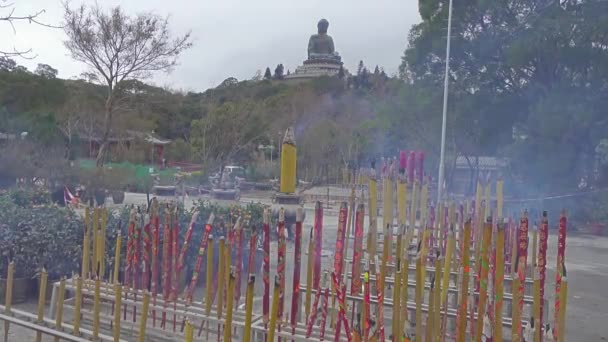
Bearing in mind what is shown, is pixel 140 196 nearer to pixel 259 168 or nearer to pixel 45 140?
pixel 45 140

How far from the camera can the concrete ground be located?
535 cm

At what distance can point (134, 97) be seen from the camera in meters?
21.8

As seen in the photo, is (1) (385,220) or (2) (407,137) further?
(2) (407,137)

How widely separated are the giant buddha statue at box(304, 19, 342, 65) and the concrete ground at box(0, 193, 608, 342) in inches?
1303

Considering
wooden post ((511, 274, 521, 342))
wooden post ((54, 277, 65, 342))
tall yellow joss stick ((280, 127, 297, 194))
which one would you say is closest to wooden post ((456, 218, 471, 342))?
wooden post ((511, 274, 521, 342))

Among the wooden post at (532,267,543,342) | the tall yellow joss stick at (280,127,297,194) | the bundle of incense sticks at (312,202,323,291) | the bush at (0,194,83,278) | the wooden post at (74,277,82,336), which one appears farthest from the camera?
the tall yellow joss stick at (280,127,297,194)

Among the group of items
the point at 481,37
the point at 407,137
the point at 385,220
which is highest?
the point at 481,37

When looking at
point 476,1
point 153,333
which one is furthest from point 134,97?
point 153,333

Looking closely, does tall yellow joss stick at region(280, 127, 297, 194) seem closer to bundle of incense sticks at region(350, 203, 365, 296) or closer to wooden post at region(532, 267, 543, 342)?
bundle of incense sticks at region(350, 203, 365, 296)

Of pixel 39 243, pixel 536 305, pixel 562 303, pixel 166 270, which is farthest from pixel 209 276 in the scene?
pixel 39 243

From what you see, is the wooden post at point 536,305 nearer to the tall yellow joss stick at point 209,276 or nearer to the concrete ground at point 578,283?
the concrete ground at point 578,283

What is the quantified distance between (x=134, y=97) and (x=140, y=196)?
16.7ft

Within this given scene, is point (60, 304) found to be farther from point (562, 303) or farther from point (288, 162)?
point (288, 162)

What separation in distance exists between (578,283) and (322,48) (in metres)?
38.6
